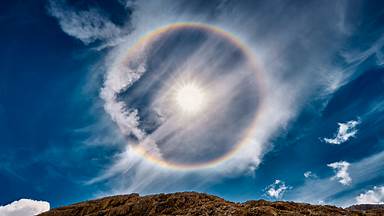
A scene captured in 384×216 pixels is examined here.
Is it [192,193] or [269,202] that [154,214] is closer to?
[192,193]

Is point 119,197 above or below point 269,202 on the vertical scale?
above

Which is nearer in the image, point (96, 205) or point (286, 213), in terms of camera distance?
point (286, 213)

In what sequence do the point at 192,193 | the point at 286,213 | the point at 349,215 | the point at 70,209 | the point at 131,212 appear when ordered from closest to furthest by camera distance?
the point at 286,213, the point at 349,215, the point at 131,212, the point at 192,193, the point at 70,209

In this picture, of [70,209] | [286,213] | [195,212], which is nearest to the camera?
[286,213]

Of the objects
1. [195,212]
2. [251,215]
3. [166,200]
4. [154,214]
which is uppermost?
[166,200]

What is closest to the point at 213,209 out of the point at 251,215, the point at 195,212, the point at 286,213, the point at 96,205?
the point at 195,212

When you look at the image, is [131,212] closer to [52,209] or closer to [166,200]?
[166,200]

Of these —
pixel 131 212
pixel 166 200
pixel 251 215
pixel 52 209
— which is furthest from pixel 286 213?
pixel 52 209
